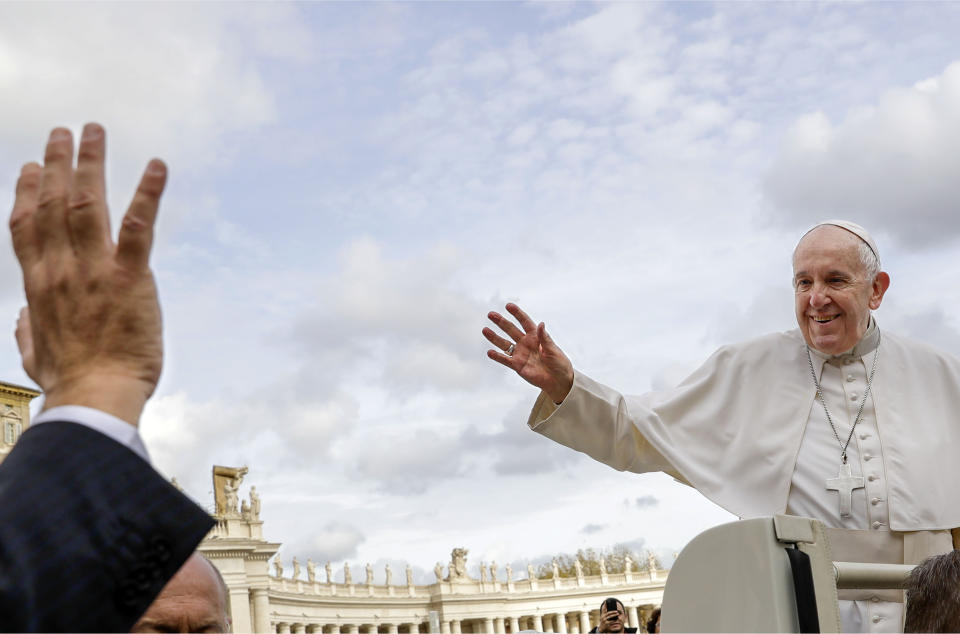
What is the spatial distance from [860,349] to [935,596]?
2.13 meters

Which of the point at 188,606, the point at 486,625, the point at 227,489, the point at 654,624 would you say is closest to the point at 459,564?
the point at 486,625

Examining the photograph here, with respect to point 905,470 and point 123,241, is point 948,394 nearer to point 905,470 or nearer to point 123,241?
point 905,470

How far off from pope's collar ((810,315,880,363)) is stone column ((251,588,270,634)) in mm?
45428

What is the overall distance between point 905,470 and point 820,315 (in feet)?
2.06

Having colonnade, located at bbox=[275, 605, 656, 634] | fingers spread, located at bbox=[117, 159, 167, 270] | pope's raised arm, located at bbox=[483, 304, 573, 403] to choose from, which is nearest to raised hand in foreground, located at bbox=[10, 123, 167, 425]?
fingers spread, located at bbox=[117, 159, 167, 270]

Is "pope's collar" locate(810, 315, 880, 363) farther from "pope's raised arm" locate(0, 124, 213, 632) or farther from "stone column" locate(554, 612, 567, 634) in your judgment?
"stone column" locate(554, 612, 567, 634)

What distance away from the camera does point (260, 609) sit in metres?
47.5

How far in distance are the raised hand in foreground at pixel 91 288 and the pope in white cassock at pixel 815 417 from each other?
108 inches

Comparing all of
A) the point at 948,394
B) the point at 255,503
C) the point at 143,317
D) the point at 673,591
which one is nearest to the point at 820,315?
the point at 948,394

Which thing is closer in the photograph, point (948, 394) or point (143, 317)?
point (143, 317)

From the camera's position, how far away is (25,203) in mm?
1297

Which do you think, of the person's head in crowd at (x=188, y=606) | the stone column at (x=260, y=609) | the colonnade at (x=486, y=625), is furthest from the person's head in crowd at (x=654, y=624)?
the colonnade at (x=486, y=625)

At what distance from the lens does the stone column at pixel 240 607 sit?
46094 mm

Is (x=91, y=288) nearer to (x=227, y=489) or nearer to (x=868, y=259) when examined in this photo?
(x=868, y=259)
